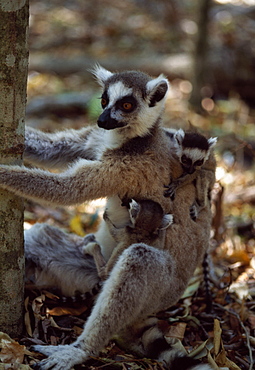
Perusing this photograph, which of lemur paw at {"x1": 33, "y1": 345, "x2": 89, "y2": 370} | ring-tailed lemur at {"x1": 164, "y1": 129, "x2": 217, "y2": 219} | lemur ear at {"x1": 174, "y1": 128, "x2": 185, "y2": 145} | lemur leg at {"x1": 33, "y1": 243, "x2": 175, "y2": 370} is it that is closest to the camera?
lemur paw at {"x1": 33, "y1": 345, "x2": 89, "y2": 370}

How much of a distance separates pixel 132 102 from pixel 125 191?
2.98ft

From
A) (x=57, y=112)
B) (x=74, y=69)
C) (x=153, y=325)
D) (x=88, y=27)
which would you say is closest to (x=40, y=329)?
(x=153, y=325)

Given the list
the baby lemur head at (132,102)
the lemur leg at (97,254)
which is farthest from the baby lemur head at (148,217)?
the baby lemur head at (132,102)

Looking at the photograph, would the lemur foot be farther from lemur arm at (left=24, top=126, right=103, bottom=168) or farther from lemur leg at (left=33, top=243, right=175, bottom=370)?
lemur arm at (left=24, top=126, right=103, bottom=168)

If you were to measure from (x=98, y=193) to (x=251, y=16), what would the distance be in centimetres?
1303

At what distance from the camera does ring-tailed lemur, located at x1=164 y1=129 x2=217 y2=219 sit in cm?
489

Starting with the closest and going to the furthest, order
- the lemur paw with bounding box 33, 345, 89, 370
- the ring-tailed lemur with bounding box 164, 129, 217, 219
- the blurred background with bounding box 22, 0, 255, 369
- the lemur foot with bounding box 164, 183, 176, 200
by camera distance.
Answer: the lemur paw with bounding box 33, 345, 89, 370 < the lemur foot with bounding box 164, 183, 176, 200 < the ring-tailed lemur with bounding box 164, 129, 217, 219 < the blurred background with bounding box 22, 0, 255, 369

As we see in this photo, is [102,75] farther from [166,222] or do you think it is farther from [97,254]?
[97,254]

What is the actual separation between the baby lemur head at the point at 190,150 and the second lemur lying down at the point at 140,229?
0.61 m

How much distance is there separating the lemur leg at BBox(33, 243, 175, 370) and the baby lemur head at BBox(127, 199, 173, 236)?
0.26m

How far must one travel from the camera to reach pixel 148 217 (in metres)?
4.48

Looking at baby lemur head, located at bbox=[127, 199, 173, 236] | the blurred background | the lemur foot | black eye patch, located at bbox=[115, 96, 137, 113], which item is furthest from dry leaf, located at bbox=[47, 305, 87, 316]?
black eye patch, located at bbox=[115, 96, 137, 113]

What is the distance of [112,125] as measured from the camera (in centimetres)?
455

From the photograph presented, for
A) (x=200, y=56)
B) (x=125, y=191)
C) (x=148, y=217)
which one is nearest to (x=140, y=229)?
(x=148, y=217)
